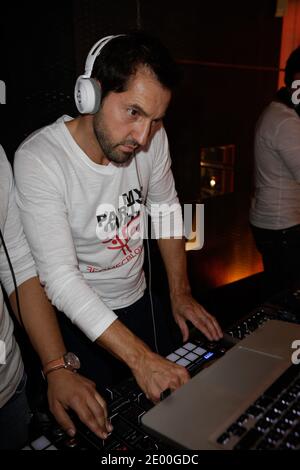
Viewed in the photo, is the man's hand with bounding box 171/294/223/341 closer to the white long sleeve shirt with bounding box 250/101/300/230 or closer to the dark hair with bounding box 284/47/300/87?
the white long sleeve shirt with bounding box 250/101/300/230

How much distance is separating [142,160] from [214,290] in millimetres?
2585

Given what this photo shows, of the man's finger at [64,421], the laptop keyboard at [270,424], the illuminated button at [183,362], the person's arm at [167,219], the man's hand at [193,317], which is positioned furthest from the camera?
the person's arm at [167,219]

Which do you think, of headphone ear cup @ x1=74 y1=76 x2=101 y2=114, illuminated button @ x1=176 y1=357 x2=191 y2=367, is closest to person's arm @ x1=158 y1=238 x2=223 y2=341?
illuminated button @ x1=176 y1=357 x2=191 y2=367

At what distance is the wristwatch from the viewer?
3.12 feet

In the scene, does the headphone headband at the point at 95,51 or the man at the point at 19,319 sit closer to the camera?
the man at the point at 19,319

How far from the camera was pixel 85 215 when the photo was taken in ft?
4.11

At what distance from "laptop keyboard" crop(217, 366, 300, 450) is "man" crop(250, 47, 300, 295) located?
169 centimetres

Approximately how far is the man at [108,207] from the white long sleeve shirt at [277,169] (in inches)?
41.4

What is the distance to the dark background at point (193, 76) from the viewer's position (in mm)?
1896

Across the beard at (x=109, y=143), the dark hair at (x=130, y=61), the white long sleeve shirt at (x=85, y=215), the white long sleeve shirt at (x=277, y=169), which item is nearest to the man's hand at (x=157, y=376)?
the white long sleeve shirt at (x=85, y=215)

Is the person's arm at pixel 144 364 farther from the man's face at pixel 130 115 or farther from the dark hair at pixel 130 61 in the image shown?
the dark hair at pixel 130 61
